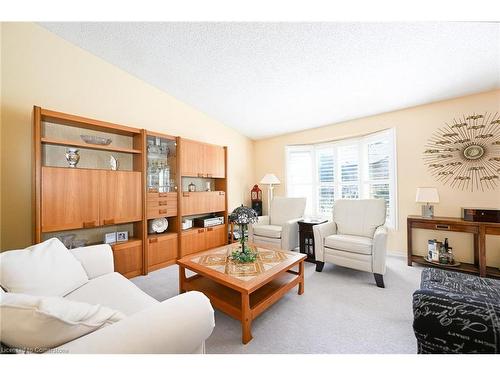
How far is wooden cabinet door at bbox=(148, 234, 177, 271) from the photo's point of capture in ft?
8.50

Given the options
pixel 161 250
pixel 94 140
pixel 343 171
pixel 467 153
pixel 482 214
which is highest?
pixel 94 140

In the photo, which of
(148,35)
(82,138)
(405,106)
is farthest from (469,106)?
(82,138)

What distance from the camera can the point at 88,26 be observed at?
199 centimetres

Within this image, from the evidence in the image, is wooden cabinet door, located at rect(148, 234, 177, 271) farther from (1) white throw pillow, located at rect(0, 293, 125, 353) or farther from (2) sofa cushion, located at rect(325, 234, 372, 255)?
(2) sofa cushion, located at rect(325, 234, 372, 255)

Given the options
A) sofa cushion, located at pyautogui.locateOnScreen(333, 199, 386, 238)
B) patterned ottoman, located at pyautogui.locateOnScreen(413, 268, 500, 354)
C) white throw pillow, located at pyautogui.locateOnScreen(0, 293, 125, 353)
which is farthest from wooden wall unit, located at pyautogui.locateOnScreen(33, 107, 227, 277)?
patterned ottoman, located at pyautogui.locateOnScreen(413, 268, 500, 354)

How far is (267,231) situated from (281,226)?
27 cm

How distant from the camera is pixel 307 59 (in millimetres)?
2057

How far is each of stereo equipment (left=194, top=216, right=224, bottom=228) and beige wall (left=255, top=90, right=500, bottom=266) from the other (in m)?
2.65

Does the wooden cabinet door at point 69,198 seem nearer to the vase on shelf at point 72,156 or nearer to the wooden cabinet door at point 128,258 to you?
the vase on shelf at point 72,156

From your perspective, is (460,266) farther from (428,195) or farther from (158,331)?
(158,331)

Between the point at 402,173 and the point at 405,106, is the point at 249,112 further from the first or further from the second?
the point at 402,173

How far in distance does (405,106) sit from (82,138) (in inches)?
167

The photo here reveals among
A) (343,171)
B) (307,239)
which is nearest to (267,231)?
(307,239)

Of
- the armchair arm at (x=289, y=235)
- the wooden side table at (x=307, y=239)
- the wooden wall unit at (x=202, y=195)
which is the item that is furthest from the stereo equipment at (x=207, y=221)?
the wooden side table at (x=307, y=239)
